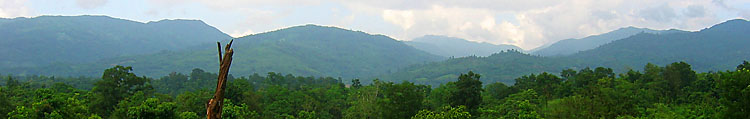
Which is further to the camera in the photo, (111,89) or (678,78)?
(678,78)

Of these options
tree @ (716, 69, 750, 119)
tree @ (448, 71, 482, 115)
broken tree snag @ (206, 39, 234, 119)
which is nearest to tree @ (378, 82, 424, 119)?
tree @ (448, 71, 482, 115)

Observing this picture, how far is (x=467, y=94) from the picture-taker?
4334cm

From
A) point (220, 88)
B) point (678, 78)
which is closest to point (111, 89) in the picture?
point (220, 88)

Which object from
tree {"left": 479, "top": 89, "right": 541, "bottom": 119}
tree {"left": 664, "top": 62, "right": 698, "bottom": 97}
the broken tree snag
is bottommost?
tree {"left": 479, "top": 89, "right": 541, "bottom": 119}

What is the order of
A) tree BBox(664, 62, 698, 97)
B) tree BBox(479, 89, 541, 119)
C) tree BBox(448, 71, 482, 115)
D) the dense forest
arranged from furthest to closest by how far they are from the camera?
tree BBox(664, 62, 698, 97) < tree BBox(448, 71, 482, 115) < tree BBox(479, 89, 541, 119) < the dense forest

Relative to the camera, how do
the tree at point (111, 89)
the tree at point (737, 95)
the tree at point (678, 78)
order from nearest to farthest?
the tree at point (737, 95) < the tree at point (111, 89) < the tree at point (678, 78)

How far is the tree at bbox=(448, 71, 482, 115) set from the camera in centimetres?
4316

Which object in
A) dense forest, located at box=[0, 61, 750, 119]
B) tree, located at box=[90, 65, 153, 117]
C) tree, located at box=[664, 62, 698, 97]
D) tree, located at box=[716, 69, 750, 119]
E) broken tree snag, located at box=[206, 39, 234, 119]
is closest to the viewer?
broken tree snag, located at box=[206, 39, 234, 119]

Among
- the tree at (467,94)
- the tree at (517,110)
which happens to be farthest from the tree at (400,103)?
the tree at (517,110)

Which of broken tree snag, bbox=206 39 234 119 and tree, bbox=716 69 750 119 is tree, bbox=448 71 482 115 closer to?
tree, bbox=716 69 750 119

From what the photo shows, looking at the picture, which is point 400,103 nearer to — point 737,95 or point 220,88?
point 737,95

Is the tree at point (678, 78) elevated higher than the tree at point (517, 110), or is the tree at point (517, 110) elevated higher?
the tree at point (678, 78)

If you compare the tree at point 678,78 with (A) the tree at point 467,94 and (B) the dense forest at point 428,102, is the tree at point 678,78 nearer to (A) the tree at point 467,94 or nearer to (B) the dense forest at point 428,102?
(B) the dense forest at point 428,102

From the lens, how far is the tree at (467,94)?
4316cm
